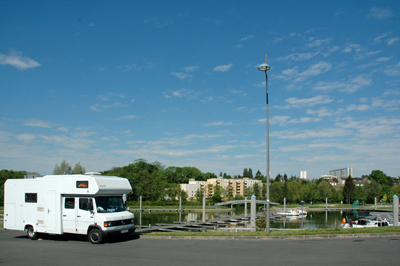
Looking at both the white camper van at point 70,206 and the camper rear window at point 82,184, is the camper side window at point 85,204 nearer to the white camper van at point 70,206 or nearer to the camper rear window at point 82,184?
the white camper van at point 70,206

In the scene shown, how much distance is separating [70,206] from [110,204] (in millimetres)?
2040

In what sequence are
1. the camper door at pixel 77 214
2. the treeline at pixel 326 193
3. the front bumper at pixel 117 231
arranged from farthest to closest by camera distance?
the treeline at pixel 326 193 < the camper door at pixel 77 214 < the front bumper at pixel 117 231

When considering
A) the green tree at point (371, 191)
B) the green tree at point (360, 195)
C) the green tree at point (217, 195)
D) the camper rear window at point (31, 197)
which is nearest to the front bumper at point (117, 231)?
the camper rear window at point (31, 197)

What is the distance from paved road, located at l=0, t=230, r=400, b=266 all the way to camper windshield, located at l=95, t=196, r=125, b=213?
1650 millimetres

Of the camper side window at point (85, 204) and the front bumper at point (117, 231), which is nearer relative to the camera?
the front bumper at point (117, 231)

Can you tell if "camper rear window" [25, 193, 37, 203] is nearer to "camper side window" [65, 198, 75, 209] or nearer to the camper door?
the camper door

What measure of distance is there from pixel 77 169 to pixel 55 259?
108648 millimetres

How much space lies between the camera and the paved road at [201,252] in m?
11.0

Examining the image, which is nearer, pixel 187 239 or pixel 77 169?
pixel 187 239

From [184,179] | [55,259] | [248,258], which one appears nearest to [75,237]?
[55,259]

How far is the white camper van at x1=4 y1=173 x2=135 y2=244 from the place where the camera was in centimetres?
1532

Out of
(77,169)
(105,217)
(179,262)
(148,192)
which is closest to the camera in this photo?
(179,262)

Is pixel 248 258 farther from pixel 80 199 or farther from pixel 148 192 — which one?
pixel 148 192

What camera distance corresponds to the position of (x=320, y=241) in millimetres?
15344
